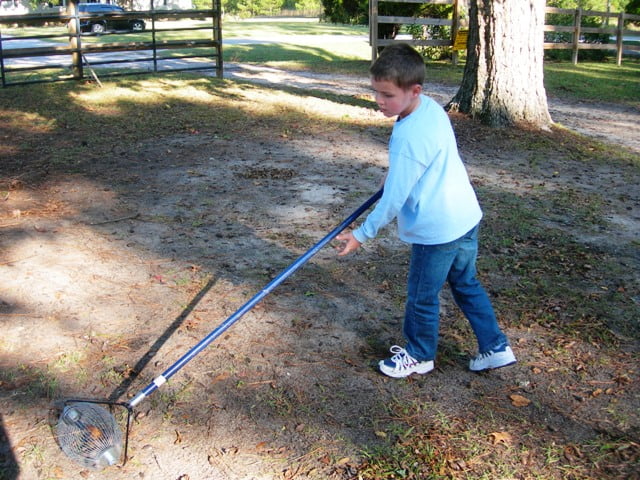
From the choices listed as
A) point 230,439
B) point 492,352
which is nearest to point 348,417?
point 230,439

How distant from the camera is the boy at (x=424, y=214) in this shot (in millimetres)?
3033

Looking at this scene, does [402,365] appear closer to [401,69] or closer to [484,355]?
[484,355]

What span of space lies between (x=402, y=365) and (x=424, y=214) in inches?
31.7

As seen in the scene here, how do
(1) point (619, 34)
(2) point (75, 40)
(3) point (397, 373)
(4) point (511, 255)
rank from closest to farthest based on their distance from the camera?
1. (3) point (397, 373)
2. (4) point (511, 255)
3. (2) point (75, 40)
4. (1) point (619, 34)

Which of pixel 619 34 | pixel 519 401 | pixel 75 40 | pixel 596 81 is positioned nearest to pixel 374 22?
pixel 596 81

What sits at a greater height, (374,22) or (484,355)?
(374,22)

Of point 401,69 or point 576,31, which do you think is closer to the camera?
point 401,69

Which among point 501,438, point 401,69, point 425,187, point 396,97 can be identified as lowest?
point 501,438

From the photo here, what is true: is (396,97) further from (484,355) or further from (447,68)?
(447,68)

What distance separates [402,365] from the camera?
136 inches

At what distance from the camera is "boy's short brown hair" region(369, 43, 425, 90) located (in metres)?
3.03

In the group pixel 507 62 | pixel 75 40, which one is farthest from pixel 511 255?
pixel 75 40

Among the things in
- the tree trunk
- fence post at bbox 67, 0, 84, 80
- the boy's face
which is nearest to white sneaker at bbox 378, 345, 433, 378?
the boy's face

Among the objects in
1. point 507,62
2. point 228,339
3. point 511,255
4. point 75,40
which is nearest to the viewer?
point 228,339
